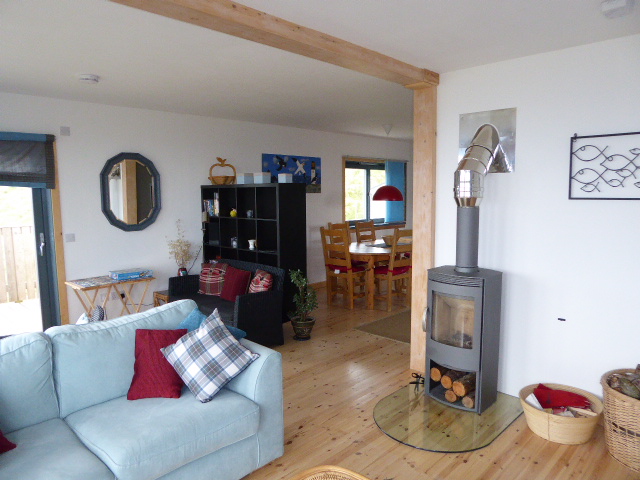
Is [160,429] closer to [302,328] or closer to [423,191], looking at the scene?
[423,191]

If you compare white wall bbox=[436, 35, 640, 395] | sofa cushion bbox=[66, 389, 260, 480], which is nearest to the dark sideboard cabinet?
white wall bbox=[436, 35, 640, 395]

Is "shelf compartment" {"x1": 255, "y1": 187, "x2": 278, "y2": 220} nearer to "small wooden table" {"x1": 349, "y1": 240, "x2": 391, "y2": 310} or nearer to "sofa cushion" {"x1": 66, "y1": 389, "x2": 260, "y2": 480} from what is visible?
"small wooden table" {"x1": 349, "y1": 240, "x2": 391, "y2": 310}

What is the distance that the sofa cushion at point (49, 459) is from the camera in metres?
1.76

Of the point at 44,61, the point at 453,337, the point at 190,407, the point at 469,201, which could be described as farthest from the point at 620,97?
the point at 44,61

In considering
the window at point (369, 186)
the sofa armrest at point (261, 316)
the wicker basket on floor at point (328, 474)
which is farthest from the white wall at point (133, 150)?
the wicker basket on floor at point (328, 474)

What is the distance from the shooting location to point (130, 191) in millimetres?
4887

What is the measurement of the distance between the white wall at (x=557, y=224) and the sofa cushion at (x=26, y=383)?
2735 millimetres

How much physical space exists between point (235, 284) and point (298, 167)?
2523 millimetres

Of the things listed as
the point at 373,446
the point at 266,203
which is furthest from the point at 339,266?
the point at 373,446

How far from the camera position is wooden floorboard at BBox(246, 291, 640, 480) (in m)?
2.38

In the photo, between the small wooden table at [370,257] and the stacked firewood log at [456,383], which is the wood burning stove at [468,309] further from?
the small wooden table at [370,257]

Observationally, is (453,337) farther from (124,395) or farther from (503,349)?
(124,395)

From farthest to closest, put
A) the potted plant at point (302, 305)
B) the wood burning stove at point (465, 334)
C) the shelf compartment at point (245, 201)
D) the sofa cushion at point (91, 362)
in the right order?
1. the shelf compartment at point (245, 201)
2. the potted plant at point (302, 305)
3. the wood burning stove at point (465, 334)
4. the sofa cushion at point (91, 362)

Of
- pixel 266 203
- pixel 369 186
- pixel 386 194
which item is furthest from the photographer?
pixel 369 186
